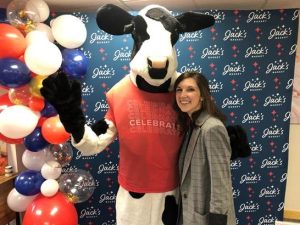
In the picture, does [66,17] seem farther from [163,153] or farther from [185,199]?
[185,199]

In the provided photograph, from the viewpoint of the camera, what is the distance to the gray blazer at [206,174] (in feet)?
4.98

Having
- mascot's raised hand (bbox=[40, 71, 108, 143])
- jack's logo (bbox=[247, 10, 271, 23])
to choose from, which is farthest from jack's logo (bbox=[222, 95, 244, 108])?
mascot's raised hand (bbox=[40, 71, 108, 143])

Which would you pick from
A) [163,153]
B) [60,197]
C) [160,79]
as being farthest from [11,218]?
[160,79]

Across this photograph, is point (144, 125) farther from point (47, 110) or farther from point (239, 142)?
point (47, 110)

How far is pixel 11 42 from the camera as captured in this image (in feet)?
6.24

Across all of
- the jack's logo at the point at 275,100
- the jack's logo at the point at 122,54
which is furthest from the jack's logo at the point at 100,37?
the jack's logo at the point at 275,100

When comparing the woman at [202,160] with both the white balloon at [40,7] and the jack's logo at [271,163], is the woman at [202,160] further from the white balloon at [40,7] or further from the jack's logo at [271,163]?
the white balloon at [40,7]

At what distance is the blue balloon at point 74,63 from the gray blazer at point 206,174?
1.17m

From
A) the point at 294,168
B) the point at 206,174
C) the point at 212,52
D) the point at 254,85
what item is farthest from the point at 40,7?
the point at 294,168

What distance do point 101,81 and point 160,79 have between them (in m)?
1.03

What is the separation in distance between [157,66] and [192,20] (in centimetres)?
55

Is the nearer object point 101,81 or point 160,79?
point 160,79

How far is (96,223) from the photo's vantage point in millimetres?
2713

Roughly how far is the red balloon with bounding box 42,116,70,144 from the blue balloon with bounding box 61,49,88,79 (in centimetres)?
43
